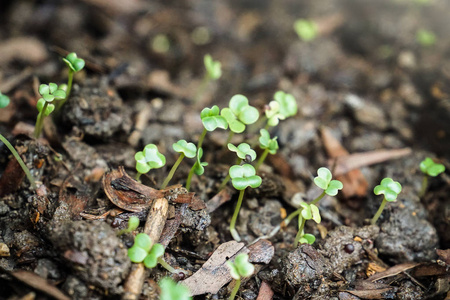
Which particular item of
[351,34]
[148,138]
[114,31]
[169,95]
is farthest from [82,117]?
[351,34]

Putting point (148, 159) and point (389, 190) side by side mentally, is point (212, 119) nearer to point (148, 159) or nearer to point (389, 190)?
point (148, 159)

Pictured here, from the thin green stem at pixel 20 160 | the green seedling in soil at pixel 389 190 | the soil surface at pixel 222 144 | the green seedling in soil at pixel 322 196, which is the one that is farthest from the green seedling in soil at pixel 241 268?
the thin green stem at pixel 20 160

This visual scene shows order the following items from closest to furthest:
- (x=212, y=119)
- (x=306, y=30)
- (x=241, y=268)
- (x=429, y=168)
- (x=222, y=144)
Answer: (x=241, y=268) < (x=212, y=119) < (x=429, y=168) < (x=222, y=144) < (x=306, y=30)

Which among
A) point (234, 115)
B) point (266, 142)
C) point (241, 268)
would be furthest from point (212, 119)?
point (241, 268)

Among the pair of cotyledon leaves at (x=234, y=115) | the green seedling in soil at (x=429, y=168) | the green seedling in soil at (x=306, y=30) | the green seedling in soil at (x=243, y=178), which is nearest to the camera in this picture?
the green seedling in soil at (x=243, y=178)

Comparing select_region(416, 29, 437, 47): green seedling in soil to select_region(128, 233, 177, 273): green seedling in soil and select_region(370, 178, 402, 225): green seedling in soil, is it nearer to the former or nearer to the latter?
select_region(370, 178, 402, 225): green seedling in soil

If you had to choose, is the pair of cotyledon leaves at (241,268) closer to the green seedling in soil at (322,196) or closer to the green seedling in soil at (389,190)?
the green seedling in soil at (322,196)

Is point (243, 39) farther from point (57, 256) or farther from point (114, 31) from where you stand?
point (57, 256)
